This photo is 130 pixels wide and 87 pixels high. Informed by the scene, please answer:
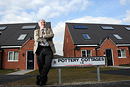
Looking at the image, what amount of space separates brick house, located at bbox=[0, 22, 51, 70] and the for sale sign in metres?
10.6

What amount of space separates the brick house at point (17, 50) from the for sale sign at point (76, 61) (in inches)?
416

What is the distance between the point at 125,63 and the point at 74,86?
16360 mm

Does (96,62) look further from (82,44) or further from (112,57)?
(112,57)

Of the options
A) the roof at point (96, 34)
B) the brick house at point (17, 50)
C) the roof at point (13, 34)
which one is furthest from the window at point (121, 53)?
the roof at point (13, 34)

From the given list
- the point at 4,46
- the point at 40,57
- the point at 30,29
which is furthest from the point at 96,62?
the point at 30,29

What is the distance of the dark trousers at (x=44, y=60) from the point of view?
10.4 ft

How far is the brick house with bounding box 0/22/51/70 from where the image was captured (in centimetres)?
1399

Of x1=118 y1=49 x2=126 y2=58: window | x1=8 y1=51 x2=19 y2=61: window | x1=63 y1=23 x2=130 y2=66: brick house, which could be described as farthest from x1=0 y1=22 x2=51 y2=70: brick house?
x1=118 y1=49 x2=126 y2=58: window

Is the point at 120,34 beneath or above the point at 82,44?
above

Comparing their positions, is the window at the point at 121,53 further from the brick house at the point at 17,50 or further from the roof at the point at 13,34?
the roof at the point at 13,34

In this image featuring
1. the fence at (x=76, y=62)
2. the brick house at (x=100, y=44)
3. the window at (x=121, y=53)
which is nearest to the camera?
the fence at (x=76, y=62)

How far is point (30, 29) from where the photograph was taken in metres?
18.4

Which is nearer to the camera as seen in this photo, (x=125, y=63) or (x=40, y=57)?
(x=40, y=57)

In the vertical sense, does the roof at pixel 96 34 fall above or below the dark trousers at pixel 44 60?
above
